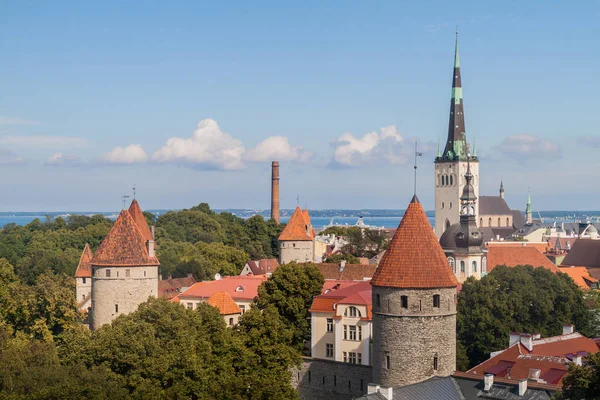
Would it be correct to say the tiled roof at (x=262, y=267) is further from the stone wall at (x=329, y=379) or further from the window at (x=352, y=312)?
the window at (x=352, y=312)

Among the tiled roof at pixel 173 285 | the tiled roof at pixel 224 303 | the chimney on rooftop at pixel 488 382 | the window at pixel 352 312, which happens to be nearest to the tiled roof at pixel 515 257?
the tiled roof at pixel 173 285

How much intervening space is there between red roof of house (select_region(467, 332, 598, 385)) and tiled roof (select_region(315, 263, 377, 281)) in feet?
73.7

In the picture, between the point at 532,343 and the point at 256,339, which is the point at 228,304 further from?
the point at 532,343

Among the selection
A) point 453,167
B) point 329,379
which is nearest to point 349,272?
point 329,379

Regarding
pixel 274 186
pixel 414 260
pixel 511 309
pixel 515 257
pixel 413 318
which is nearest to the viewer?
pixel 413 318

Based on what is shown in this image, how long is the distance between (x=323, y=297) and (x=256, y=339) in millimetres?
5982

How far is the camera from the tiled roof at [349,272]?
6788cm

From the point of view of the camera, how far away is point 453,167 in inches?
5266

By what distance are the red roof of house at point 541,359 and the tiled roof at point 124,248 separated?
71.0 ft

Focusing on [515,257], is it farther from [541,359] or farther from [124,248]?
[541,359]

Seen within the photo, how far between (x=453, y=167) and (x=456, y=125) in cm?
665

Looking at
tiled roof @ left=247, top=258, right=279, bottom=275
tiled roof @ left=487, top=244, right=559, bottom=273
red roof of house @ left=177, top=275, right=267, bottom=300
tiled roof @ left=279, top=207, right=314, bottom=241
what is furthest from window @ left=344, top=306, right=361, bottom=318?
tiled roof @ left=247, top=258, right=279, bottom=275

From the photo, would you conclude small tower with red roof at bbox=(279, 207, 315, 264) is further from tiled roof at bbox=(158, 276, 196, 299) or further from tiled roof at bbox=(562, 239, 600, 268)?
tiled roof at bbox=(562, 239, 600, 268)

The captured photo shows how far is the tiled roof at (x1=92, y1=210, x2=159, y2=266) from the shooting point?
184 ft
